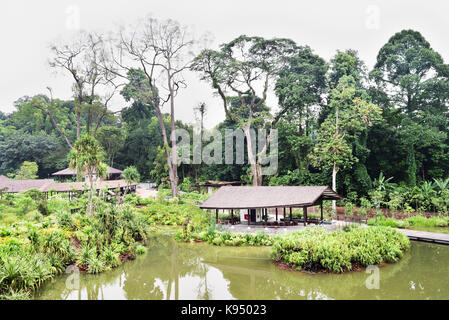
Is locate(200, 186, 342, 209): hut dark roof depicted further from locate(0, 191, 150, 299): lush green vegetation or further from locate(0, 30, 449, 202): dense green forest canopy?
locate(0, 30, 449, 202): dense green forest canopy

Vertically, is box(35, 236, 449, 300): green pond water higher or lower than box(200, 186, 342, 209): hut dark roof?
lower

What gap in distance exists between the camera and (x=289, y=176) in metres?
29.2

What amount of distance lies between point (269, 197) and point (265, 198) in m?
0.23

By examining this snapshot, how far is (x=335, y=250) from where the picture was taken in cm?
1101

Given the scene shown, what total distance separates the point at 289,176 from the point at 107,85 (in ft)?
66.9

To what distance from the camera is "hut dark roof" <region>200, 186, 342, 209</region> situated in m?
16.1

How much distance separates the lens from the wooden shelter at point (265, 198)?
16109mm

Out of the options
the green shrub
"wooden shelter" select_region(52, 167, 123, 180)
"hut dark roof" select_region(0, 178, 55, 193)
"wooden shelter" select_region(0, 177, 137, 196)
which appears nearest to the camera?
the green shrub

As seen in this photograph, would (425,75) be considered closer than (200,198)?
Yes

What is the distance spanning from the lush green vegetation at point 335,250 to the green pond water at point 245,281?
413mm

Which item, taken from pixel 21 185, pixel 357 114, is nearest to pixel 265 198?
pixel 357 114

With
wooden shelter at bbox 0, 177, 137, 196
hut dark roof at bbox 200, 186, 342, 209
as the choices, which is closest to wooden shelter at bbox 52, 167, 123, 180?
wooden shelter at bbox 0, 177, 137, 196
